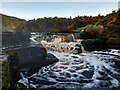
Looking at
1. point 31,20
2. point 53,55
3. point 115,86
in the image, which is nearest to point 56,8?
point 31,20

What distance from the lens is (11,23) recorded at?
4.57 m

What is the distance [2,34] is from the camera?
441 centimetres

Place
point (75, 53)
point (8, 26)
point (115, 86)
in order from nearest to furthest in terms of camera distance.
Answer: point (115, 86) < point (8, 26) < point (75, 53)

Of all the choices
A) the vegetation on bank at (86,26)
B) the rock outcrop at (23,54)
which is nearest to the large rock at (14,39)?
the rock outcrop at (23,54)

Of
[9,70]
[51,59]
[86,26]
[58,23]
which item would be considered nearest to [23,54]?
[51,59]

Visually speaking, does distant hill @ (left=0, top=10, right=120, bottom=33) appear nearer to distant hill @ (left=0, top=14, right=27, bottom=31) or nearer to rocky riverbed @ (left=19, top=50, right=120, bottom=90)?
distant hill @ (left=0, top=14, right=27, bottom=31)

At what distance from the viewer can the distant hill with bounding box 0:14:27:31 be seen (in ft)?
14.8

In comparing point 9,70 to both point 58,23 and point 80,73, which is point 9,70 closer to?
point 80,73

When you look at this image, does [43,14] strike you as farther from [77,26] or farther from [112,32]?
[112,32]

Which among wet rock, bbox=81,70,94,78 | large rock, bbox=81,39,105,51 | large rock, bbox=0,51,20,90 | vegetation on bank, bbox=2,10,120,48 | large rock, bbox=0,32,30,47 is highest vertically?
vegetation on bank, bbox=2,10,120,48

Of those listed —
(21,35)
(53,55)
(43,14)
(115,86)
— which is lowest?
(115,86)

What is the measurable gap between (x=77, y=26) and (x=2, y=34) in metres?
1.25

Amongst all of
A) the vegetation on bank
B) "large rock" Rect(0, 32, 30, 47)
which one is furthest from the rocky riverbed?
"large rock" Rect(0, 32, 30, 47)

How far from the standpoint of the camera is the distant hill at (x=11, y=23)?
451cm
